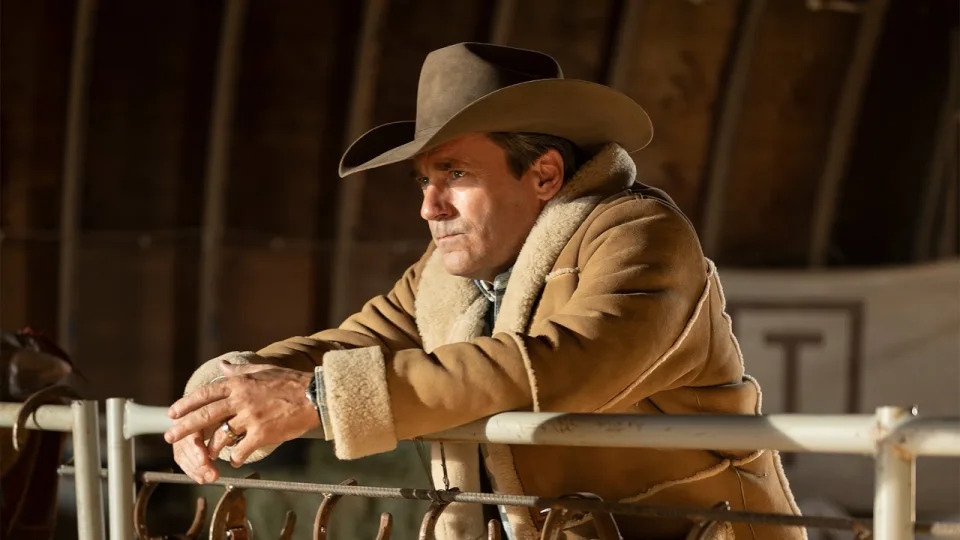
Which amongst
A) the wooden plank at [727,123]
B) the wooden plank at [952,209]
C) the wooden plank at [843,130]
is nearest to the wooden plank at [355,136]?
the wooden plank at [727,123]

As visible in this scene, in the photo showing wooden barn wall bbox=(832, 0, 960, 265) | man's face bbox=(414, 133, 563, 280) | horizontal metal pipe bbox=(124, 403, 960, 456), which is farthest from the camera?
wooden barn wall bbox=(832, 0, 960, 265)

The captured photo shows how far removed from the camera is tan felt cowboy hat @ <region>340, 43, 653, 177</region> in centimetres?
201

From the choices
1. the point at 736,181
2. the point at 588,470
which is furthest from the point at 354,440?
the point at 736,181

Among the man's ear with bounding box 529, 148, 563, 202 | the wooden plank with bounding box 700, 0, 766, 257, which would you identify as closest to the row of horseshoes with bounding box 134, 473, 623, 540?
the man's ear with bounding box 529, 148, 563, 202

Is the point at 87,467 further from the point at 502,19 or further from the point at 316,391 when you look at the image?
the point at 502,19

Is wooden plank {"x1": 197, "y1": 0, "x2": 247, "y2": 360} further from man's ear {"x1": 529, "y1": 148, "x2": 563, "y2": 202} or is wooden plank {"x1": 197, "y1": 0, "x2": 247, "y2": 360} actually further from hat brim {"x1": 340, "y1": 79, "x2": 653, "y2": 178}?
man's ear {"x1": 529, "y1": 148, "x2": 563, "y2": 202}

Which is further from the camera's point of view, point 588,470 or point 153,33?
point 153,33

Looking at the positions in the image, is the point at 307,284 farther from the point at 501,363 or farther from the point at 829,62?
the point at 501,363

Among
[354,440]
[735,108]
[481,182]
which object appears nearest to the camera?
[354,440]

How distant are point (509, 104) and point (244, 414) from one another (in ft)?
2.33

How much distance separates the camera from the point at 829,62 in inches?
276

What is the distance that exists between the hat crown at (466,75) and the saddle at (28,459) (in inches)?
44.2

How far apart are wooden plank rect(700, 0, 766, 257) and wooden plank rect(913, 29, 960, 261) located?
1101mm

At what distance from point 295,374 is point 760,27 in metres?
5.64
